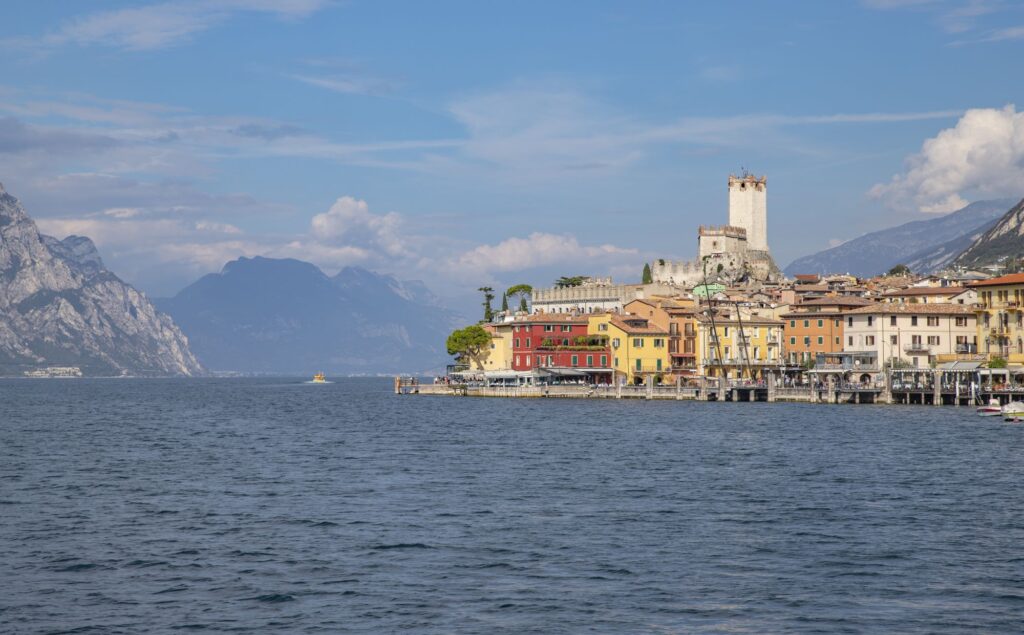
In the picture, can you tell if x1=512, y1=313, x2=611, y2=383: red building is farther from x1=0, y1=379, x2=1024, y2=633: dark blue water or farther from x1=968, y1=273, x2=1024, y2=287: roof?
x1=0, y1=379, x2=1024, y2=633: dark blue water

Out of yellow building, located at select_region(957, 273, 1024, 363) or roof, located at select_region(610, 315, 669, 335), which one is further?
roof, located at select_region(610, 315, 669, 335)

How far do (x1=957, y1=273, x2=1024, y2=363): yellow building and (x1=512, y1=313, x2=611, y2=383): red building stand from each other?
129 feet

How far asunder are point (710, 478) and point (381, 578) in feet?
80.9

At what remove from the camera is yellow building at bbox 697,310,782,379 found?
139375 millimetres

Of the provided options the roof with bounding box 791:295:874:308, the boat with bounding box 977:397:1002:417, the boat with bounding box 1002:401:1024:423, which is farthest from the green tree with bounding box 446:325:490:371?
the boat with bounding box 1002:401:1024:423

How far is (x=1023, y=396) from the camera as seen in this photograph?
105 metres

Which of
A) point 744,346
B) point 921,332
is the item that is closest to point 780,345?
point 744,346

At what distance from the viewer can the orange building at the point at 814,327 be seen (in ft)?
435

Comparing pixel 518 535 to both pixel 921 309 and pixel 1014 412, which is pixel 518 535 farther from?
pixel 921 309

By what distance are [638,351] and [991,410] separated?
48.4 metres

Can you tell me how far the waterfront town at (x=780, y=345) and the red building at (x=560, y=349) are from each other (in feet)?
0.52

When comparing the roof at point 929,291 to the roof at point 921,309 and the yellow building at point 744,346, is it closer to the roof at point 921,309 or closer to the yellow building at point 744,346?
the roof at point 921,309

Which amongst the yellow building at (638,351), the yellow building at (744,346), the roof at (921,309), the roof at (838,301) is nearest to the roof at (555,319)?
the yellow building at (638,351)

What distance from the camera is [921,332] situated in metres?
123
